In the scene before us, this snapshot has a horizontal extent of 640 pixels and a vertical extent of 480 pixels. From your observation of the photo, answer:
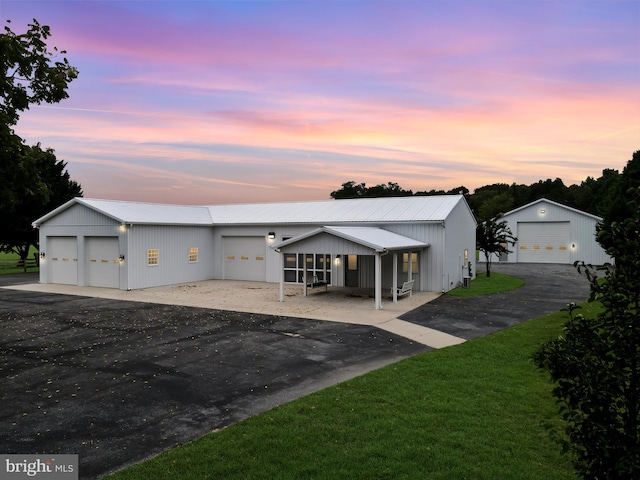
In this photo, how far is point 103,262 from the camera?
74.9 feet

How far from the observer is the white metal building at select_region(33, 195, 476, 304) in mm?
21031

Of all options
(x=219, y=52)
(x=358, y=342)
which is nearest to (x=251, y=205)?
(x=219, y=52)

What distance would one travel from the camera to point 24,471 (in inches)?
203

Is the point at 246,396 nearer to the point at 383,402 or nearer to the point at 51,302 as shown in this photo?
the point at 383,402

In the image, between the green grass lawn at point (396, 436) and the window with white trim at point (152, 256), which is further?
the window with white trim at point (152, 256)

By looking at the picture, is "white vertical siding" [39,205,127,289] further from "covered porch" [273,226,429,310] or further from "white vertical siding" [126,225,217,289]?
"covered porch" [273,226,429,310]

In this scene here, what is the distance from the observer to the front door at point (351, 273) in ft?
74.4

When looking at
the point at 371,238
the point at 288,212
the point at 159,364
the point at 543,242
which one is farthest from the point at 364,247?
the point at 543,242

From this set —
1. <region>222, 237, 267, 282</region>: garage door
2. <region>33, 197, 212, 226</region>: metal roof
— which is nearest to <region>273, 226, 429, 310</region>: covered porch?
<region>222, 237, 267, 282</region>: garage door

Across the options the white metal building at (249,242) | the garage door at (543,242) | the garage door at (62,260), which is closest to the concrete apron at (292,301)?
the garage door at (62,260)

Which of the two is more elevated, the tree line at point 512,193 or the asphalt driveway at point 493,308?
the tree line at point 512,193

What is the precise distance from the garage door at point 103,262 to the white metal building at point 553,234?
33188mm
